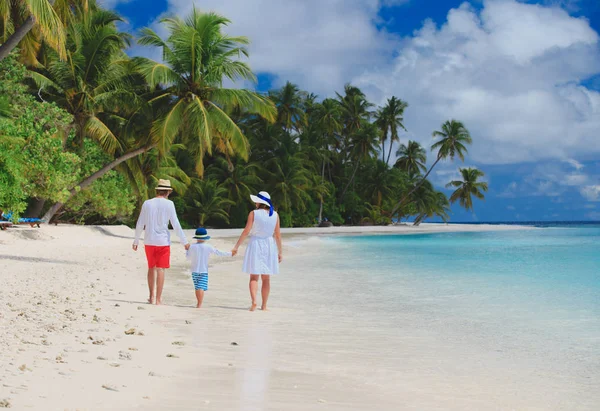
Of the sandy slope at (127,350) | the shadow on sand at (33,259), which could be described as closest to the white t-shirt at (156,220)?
the sandy slope at (127,350)

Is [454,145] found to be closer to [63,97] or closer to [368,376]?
[63,97]

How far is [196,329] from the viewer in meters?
5.70

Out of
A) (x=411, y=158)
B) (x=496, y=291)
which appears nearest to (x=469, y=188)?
(x=411, y=158)

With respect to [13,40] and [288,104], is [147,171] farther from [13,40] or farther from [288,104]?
[288,104]

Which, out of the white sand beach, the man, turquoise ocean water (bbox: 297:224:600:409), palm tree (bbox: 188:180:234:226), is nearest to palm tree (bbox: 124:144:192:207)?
palm tree (bbox: 188:180:234:226)

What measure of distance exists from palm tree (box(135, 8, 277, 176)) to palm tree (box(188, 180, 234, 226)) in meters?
15.8

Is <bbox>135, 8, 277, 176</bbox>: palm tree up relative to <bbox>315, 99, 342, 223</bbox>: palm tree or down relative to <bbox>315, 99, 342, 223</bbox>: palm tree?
down

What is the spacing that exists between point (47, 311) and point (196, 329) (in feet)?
5.15

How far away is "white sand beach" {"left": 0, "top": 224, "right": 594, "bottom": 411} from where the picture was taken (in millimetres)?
Result: 3443

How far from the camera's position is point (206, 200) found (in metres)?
35.5

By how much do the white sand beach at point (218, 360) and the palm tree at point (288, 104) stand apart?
38.2 meters

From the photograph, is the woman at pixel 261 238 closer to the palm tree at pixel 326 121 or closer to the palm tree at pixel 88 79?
the palm tree at pixel 88 79

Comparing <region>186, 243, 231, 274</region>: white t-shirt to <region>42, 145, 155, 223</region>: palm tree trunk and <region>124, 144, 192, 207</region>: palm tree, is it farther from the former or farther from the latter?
<region>124, 144, 192, 207</region>: palm tree

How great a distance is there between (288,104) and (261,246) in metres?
39.9
